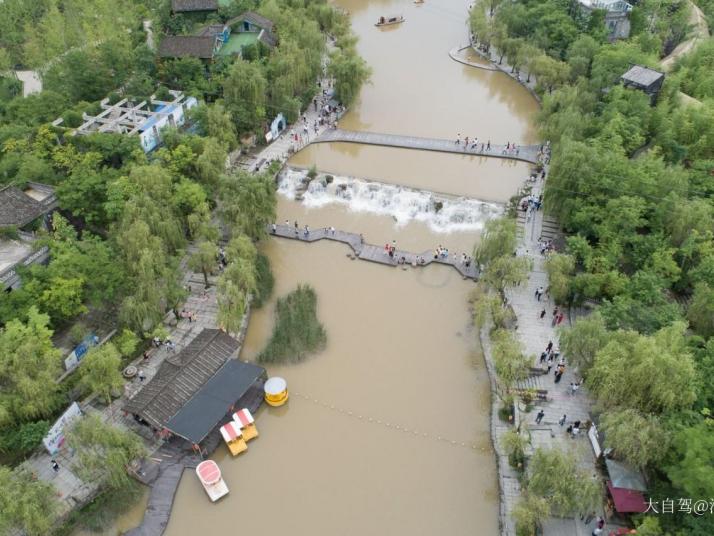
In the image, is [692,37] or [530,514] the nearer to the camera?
[530,514]

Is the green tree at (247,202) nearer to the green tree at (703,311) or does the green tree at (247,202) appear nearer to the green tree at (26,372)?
the green tree at (26,372)

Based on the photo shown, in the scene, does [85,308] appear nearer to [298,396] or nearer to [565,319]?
[298,396]

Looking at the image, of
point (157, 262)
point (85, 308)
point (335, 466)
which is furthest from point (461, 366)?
point (85, 308)

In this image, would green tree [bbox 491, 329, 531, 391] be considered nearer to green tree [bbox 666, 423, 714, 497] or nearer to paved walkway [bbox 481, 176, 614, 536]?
paved walkway [bbox 481, 176, 614, 536]

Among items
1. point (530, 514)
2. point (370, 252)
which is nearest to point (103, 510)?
point (530, 514)

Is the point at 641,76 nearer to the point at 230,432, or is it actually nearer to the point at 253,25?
the point at 253,25

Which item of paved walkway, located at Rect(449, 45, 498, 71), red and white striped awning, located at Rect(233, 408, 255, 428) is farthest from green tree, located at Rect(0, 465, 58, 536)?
paved walkway, located at Rect(449, 45, 498, 71)
